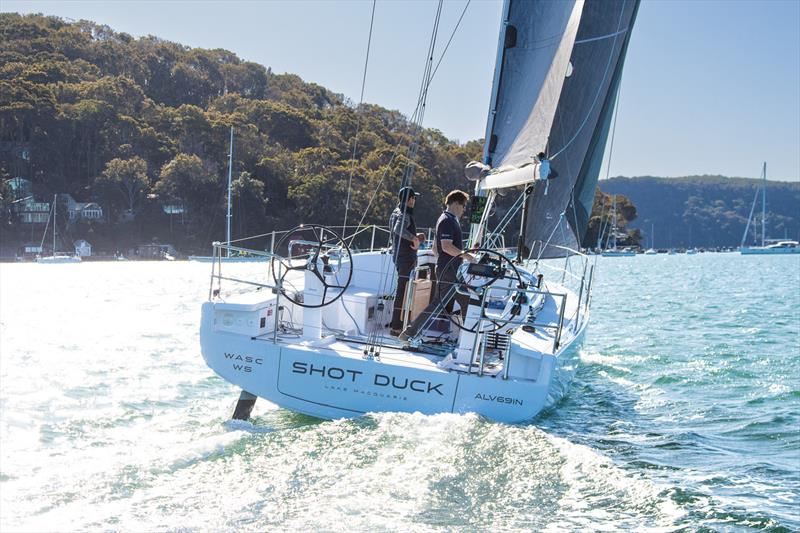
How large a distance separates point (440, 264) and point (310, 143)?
6629 cm

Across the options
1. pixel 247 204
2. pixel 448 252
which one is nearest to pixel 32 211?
pixel 247 204

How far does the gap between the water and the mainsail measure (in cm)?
239

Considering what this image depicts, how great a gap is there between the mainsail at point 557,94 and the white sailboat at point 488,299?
0.02 meters

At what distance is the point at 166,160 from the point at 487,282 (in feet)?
208

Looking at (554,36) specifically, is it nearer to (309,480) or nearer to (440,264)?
(440,264)

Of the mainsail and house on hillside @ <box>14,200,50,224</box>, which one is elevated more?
the mainsail

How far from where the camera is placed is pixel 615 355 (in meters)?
11.9

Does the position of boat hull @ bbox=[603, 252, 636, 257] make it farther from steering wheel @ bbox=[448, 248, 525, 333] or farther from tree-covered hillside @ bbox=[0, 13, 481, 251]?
steering wheel @ bbox=[448, 248, 525, 333]

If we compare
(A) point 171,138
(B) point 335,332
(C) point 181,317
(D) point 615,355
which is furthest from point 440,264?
(A) point 171,138

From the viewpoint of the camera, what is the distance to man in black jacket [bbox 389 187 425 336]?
6.98 m

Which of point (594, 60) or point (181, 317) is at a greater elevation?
point (594, 60)

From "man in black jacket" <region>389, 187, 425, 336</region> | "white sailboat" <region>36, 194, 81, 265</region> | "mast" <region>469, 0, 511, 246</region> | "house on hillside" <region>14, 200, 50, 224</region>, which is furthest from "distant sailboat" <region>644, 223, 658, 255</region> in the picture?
"man in black jacket" <region>389, 187, 425, 336</region>

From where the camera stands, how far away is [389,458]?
5137 millimetres

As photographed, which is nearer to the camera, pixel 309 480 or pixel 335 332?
pixel 309 480
